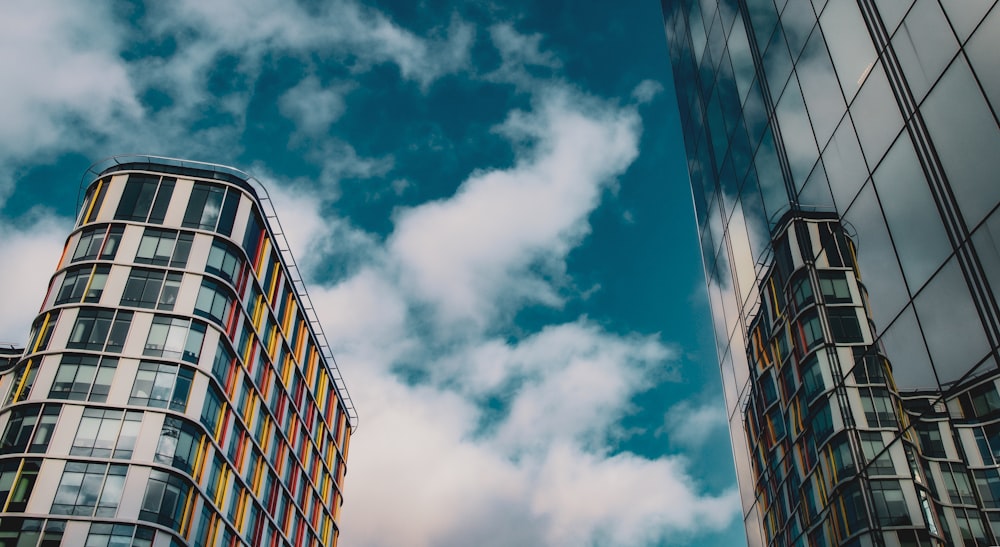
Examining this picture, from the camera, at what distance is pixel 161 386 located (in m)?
49.9

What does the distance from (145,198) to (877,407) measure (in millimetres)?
51234

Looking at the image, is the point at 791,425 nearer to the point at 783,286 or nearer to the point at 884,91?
the point at 783,286

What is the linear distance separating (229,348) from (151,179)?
13.6 meters

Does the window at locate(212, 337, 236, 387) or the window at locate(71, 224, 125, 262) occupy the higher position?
the window at locate(71, 224, 125, 262)

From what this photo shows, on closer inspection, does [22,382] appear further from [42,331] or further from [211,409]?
[211,409]

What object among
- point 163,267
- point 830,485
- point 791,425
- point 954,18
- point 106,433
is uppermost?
point 163,267

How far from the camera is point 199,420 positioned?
50.8m

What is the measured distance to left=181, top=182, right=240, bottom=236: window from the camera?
5644 cm

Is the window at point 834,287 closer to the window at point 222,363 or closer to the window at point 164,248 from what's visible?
the window at point 222,363

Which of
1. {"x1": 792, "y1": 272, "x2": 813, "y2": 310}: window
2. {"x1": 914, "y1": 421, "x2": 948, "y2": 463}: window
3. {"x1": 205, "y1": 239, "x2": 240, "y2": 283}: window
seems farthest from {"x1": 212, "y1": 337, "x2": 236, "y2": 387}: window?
{"x1": 914, "y1": 421, "x2": 948, "y2": 463}: window

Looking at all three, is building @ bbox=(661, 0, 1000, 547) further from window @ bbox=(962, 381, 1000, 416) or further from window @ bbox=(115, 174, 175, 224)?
window @ bbox=(115, 174, 175, 224)

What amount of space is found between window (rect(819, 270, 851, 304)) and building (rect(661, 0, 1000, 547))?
63 millimetres

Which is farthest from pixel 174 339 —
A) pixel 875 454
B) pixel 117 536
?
pixel 875 454

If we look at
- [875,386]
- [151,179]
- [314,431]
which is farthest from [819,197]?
[314,431]
